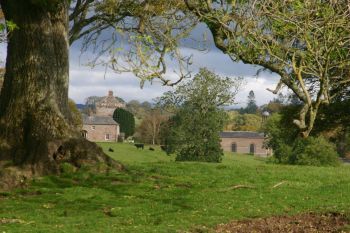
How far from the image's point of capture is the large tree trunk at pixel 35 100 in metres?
15.6

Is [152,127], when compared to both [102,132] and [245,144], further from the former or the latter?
[102,132]

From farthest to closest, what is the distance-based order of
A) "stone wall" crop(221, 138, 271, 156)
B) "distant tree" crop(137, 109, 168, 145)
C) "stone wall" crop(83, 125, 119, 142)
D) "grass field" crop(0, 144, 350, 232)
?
"stone wall" crop(83, 125, 119, 142)
"stone wall" crop(221, 138, 271, 156)
"distant tree" crop(137, 109, 168, 145)
"grass field" crop(0, 144, 350, 232)

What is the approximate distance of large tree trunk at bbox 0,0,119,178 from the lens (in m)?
15.6

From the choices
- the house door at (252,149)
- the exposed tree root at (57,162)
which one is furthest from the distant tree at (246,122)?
the exposed tree root at (57,162)

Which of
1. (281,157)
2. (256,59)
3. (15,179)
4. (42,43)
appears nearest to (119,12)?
(42,43)

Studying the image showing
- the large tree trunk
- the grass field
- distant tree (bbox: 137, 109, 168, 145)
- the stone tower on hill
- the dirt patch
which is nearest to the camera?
the dirt patch

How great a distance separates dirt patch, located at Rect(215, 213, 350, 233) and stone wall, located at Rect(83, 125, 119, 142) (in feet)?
430

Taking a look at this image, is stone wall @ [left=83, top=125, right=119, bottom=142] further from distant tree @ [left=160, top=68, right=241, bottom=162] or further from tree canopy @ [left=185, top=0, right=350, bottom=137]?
tree canopy @ [left=185, top=0, right=350, bottom=137]

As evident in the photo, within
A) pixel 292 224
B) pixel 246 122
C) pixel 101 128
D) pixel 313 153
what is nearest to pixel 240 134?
pixel 246 122

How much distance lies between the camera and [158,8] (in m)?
17.8

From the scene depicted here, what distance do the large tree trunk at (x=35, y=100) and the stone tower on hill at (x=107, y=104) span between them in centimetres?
14651

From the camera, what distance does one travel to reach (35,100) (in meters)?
15.9

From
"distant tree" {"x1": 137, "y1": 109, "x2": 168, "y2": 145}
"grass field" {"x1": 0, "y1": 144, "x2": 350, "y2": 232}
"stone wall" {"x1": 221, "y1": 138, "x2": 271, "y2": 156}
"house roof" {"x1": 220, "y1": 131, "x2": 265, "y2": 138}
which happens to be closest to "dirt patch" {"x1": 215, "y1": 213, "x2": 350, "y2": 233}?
"grass field" {"x1": 0, "y1": 144, "x2": 350, "y2": 232}

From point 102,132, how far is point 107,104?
2212 cm
